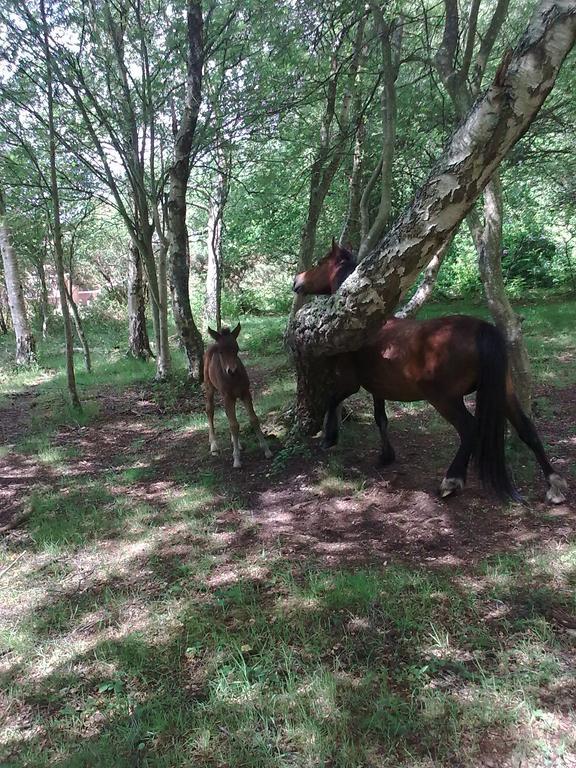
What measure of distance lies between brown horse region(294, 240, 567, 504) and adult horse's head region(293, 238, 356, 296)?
0.86m

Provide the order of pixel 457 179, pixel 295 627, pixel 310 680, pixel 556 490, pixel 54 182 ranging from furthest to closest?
pixel 54 182
pixel 556 490
pixel 457 179
pixel 295 627
pixel 310 680

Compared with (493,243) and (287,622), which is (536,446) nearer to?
(493,243)

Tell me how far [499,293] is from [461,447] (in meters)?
1.64

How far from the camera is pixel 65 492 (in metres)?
5.62

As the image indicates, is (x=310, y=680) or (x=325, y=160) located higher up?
(x=325, y=160)

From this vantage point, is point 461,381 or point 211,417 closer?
point 461,381

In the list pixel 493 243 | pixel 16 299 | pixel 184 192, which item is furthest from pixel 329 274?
pixel 16 299

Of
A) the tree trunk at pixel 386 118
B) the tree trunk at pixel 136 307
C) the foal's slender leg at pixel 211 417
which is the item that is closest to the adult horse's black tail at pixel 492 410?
the tree trunk at pixel 386 118

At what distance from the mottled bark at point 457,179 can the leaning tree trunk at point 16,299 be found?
→ 11.9 metres

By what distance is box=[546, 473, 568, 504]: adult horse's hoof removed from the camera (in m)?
4.23

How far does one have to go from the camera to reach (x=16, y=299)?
1376cm

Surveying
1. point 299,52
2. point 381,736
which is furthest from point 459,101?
point 381,736

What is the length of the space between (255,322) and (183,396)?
1068cm

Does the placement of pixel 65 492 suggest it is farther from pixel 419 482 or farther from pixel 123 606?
pixel 419 482
